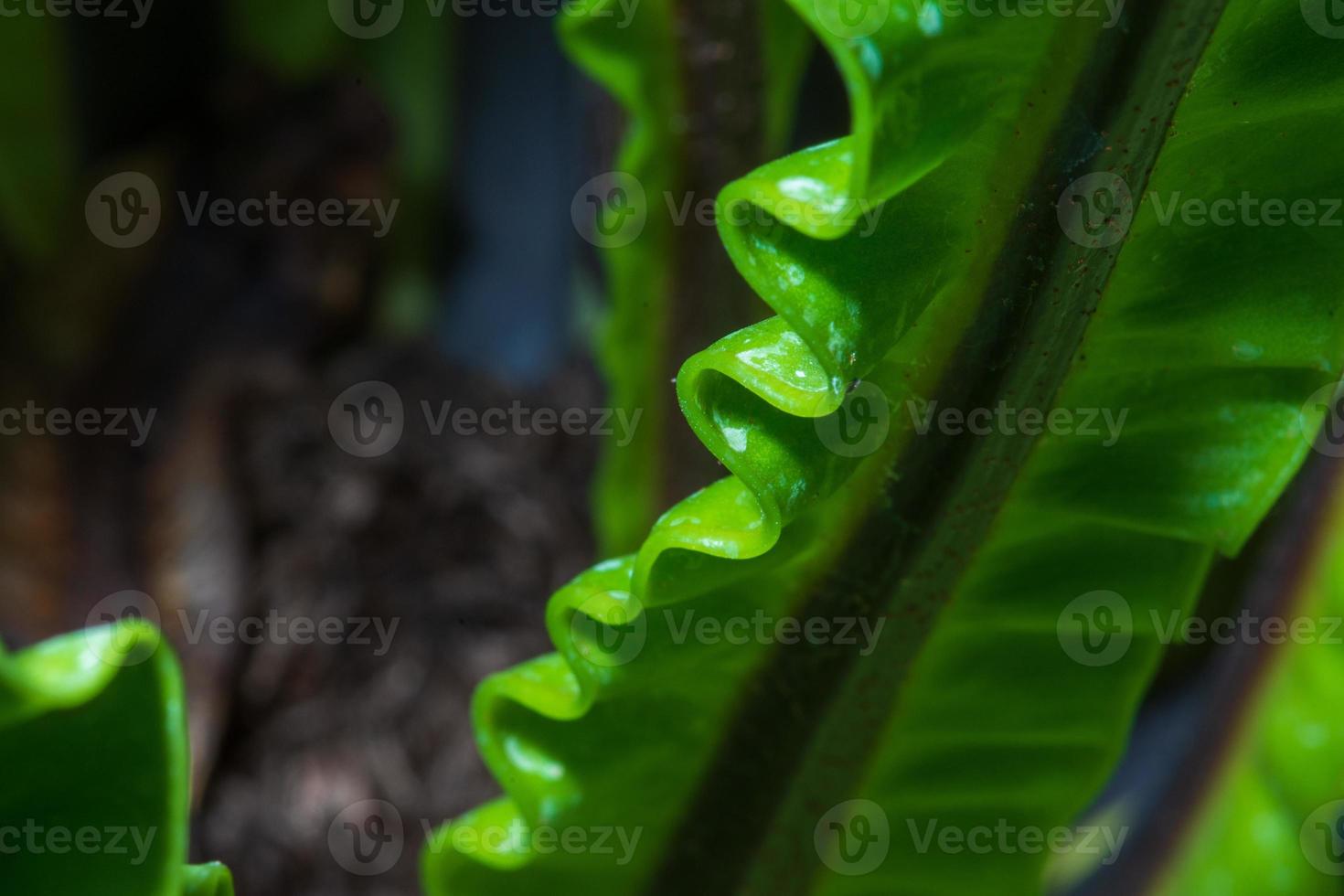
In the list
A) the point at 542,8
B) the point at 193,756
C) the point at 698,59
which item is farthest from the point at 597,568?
the point at 542,8

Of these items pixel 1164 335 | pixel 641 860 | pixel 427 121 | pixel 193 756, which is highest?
pixel 1164 335

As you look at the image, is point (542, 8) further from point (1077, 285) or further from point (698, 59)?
point (1077, 285)

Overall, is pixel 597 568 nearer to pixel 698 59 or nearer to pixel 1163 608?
pixel 1163 608

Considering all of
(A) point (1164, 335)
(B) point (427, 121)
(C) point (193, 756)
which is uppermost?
(A) point (1164, 335)

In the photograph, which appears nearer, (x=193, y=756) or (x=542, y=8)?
(x=193, y=756)

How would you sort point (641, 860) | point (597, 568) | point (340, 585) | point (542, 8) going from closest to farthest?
point (597, 568)
point (641, 860)
point (340, 585)
point (542, 8)

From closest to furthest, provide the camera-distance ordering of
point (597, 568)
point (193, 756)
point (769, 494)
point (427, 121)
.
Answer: point (769, 494) → point (597, 568) → point (193, 756) → point (427, 121)

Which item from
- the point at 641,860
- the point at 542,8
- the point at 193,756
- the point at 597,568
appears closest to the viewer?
the point at 597,568

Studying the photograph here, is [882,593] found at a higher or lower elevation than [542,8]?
lower

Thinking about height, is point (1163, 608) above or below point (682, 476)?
above

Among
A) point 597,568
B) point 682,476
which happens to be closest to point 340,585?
point 682,476
